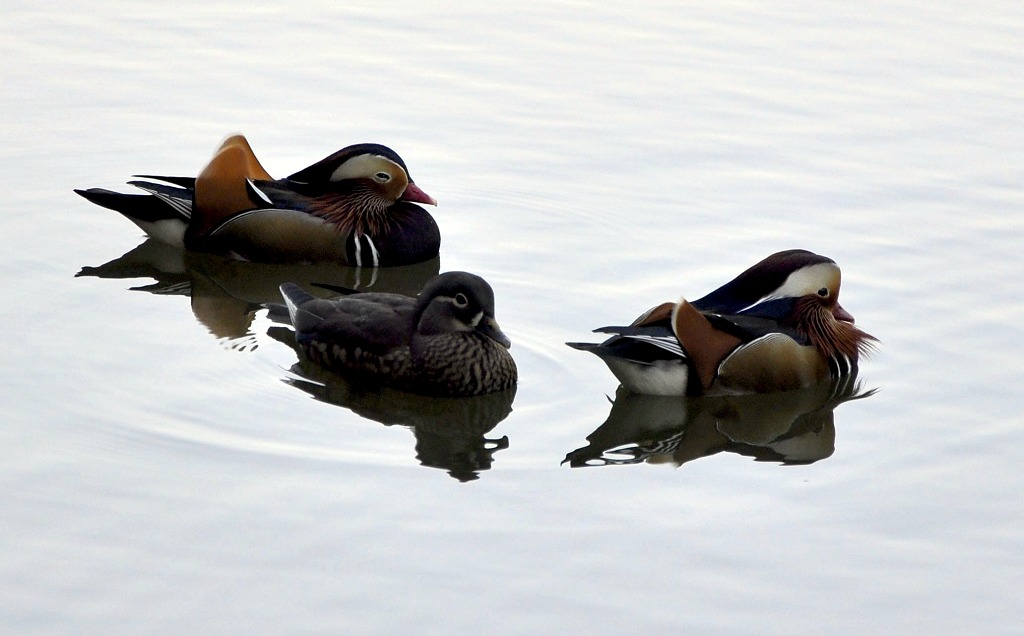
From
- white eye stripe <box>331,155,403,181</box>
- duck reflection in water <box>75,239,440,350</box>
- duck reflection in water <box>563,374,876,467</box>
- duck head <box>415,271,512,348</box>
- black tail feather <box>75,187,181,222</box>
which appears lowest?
duck reflection in water <box>75,239,440,350</box>

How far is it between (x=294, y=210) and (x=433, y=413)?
9.35 feet

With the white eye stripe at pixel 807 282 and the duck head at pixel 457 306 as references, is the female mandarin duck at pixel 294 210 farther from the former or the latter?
the white eye stripe at pixel 807 282

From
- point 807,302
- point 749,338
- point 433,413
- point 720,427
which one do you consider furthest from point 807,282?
point 433,413

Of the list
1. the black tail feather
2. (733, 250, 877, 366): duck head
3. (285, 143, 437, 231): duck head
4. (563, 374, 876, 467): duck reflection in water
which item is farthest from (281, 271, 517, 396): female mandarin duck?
the black tail feather

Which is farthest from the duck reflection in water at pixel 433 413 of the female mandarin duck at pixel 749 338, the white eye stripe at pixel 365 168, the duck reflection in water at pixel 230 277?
the white eye stripe at pixel 365 168

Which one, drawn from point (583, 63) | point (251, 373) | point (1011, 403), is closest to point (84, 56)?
point (583, 63)

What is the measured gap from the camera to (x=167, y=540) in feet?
20.3

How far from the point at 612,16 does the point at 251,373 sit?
821 cm

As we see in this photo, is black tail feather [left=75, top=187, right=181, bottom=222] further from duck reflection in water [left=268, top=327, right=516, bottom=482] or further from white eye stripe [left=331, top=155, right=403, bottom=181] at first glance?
duck reflection in water [left=268, top=327, right=516, bottom=482]

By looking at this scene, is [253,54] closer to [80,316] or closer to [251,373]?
[80,316]

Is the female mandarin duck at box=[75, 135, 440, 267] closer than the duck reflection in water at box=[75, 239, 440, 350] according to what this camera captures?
No

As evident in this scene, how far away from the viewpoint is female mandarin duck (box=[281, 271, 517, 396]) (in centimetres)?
792

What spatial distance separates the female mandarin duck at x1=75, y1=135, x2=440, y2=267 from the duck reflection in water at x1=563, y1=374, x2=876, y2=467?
2.75 metres

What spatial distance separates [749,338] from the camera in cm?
807
